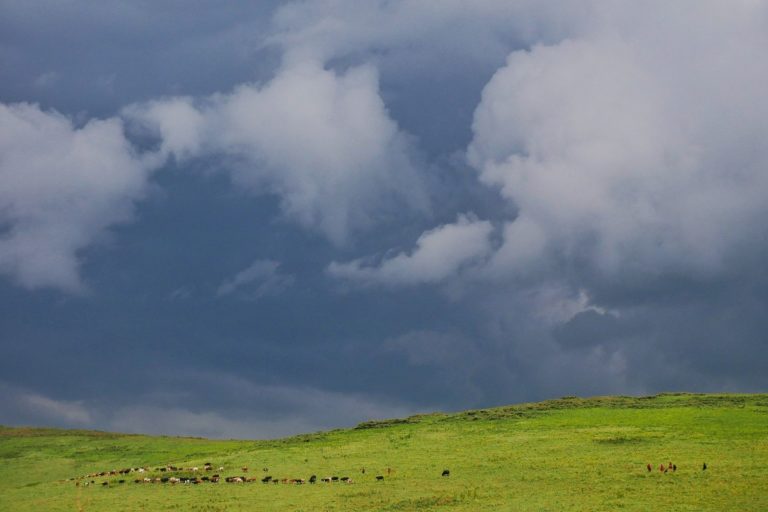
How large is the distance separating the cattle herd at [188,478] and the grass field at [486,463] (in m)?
0.78

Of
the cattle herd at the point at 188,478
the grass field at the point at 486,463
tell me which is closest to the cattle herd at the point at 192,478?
the cattle herd at the point at 188,478

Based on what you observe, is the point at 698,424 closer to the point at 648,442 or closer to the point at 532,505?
the point at 648,442

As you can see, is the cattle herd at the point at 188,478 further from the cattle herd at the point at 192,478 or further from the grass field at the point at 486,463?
the grass field at the point at 486,463

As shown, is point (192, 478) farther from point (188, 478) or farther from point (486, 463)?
point (486, 463)

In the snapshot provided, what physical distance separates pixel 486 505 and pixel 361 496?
10816 mm

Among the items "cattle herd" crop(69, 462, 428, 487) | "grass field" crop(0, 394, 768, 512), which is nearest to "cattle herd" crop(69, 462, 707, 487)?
"cattle herd" crop(69, 462, 428, 487)

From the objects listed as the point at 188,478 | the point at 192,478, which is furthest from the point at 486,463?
the point at 188,478

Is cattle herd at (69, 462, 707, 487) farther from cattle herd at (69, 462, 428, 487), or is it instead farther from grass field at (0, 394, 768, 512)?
grass field at (0, 394, 768, 512)

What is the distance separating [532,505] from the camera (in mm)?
48969

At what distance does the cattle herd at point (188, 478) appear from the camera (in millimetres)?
65688

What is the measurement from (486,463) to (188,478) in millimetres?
27807

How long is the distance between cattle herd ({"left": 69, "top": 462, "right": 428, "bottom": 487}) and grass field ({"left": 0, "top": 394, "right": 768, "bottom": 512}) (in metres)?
0.78

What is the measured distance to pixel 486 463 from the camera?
67.2 m

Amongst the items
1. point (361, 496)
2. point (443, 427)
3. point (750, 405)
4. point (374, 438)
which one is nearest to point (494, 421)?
point (443, 427)
